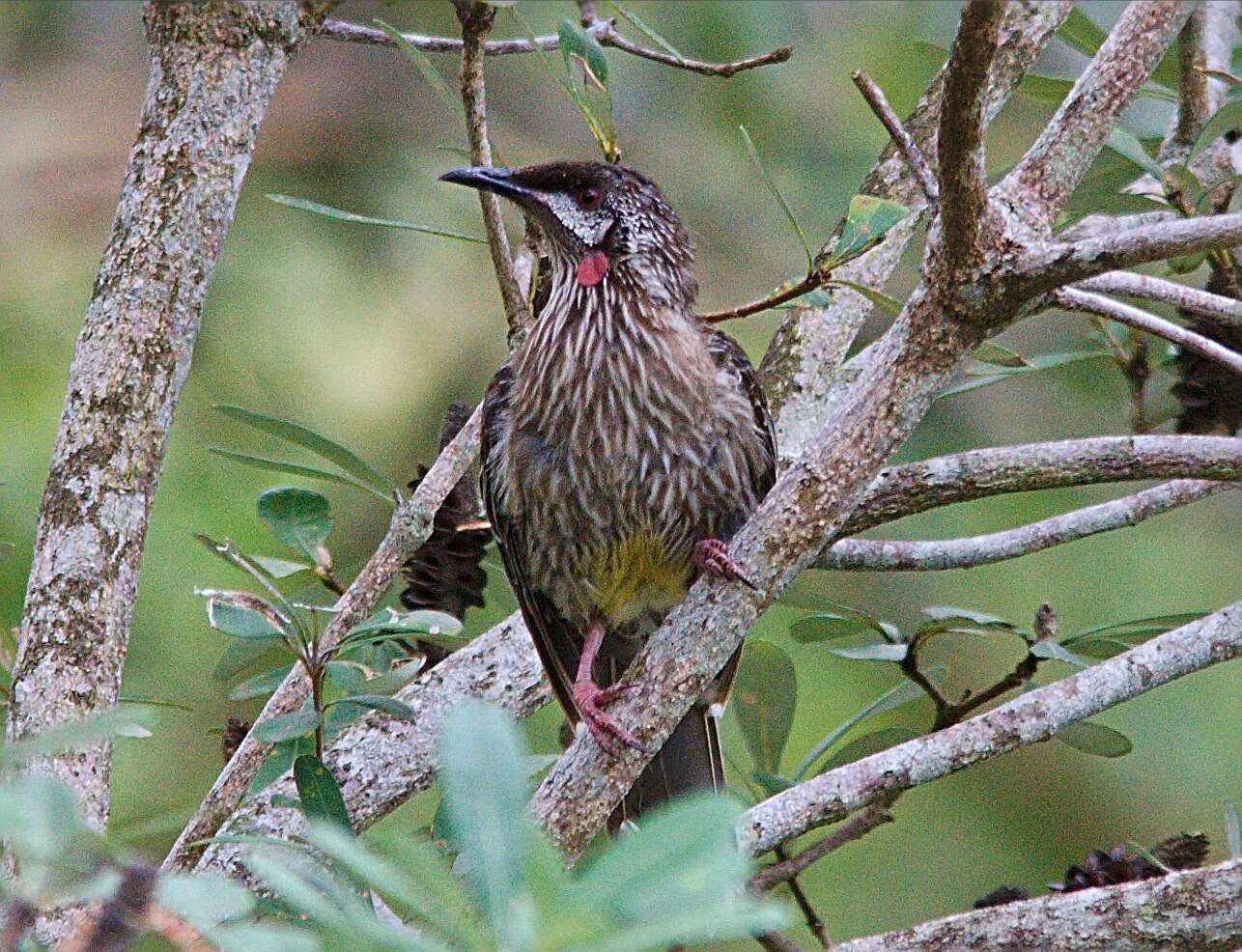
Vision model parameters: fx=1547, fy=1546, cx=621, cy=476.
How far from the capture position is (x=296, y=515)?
262 centimetres

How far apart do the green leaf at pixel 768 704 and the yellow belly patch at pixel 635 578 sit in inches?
9.8

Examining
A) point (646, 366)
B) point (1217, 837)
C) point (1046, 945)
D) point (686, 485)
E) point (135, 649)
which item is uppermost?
point (135, 649)

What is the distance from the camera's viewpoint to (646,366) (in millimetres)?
3178

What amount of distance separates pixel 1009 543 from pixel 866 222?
81 centimetres

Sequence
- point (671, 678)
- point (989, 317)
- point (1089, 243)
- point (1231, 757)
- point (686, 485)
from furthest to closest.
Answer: point (1231, 757) → point (686, 485) → point (671, 678) → point (989, 317) → point (1089, 243)

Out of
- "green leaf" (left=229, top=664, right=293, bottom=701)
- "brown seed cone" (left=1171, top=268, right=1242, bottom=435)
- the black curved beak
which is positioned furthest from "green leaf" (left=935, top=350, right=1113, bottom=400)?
"green leaf" (left=229, top=664, right=293, bottom=701)

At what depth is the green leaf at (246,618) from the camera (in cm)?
231

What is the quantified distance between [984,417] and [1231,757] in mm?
1361

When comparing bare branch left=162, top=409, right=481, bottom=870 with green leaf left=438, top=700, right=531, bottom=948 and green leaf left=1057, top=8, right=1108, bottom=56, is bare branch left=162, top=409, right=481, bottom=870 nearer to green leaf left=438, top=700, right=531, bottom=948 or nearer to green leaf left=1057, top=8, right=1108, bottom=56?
green leaf left=438, top=700, right=531, bottom=948

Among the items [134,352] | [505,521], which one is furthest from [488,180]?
[134,352]

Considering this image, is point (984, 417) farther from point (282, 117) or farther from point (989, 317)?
point (989, 317)

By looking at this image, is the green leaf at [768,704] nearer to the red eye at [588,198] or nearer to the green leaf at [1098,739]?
the green leaf at [1098,739]

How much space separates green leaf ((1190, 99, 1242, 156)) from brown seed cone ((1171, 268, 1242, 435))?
33 cm

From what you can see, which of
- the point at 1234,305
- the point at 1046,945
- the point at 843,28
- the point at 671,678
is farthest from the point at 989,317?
the point at 843,28
